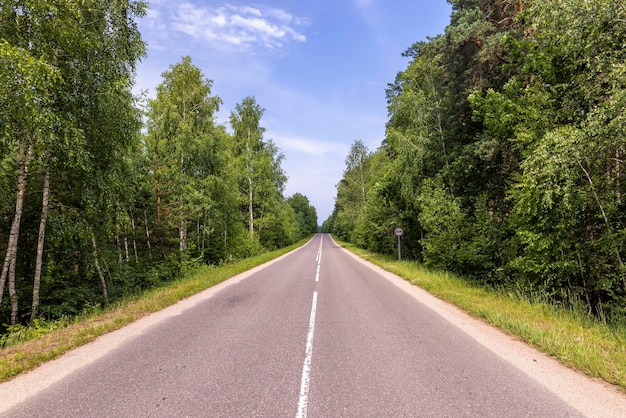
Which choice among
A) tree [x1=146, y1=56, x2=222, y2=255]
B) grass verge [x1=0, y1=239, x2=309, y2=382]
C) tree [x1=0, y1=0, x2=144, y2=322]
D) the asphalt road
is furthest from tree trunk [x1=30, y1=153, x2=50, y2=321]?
tree [x1=146, y1=56, x2=222, y2=255]

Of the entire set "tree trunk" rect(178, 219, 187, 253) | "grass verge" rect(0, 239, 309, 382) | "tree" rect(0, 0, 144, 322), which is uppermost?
"tree" rect(0, 0, 144, 322)

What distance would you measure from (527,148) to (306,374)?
29.4ft

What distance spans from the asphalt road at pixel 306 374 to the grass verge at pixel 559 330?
0.27 meters

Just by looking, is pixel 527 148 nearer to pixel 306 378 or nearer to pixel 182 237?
pixel 306 378

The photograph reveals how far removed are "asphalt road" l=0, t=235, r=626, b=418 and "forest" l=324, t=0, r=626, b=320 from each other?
4196 millimetres

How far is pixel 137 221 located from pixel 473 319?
16.1 m

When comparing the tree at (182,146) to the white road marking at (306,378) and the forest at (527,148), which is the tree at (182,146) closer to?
the forest at (527,148)

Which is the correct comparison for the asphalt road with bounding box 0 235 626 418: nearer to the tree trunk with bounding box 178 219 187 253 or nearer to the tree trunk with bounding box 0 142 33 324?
the tree trunk with bounding box 0 142 33 324

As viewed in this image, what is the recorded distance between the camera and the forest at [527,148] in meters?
6.45

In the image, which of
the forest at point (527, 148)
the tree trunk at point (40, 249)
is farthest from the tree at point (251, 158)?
the tree trunk at point (40, 249)

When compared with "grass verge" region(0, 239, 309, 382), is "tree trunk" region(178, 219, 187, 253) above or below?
above

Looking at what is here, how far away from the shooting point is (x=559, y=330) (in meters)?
5.02

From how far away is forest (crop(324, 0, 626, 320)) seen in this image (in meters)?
6.45

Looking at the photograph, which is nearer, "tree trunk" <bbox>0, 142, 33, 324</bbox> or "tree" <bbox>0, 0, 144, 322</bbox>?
"tree" <bbox>0, 0, 144, 322</bbox>
